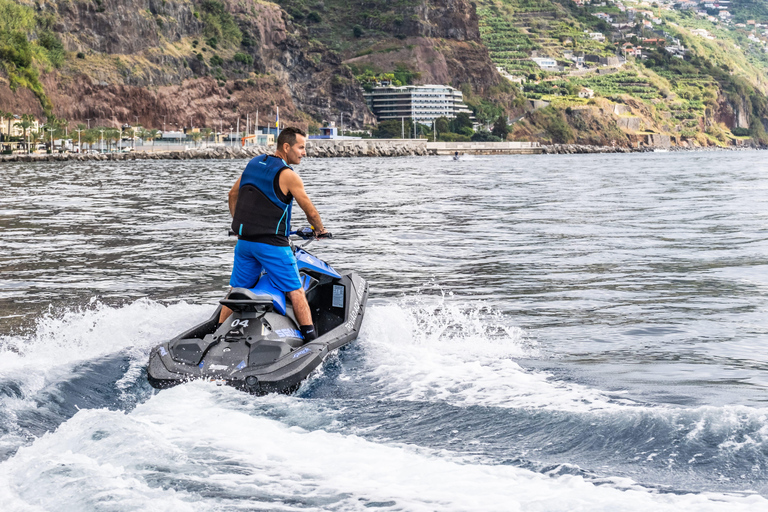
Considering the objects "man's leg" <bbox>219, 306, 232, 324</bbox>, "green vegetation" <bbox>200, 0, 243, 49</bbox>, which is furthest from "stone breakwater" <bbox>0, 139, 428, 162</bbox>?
"man's leg" <bbox>219, 306, 232, 324</bbox>

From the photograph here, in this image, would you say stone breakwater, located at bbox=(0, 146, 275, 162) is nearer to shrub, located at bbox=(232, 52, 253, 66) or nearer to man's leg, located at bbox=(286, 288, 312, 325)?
shrub, located at bbox=(232, 52, 253, 66)

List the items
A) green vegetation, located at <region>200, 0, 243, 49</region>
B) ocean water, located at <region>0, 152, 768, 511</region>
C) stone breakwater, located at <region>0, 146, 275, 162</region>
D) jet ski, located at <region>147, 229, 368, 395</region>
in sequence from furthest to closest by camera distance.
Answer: green vegetation, located at <region>200, 0, 243, 49</region> → stone breakwater, located at <region>0, 146, 275, 162</region> → jet ski, located at <region>147, 229, 368, 395</region> → ocean water, located at <region>0, 152, 768, 511</region>

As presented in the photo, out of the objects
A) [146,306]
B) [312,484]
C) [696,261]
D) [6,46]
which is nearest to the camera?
[312,484]

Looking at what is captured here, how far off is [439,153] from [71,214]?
15199 centimetres

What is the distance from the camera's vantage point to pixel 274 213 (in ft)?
26.9

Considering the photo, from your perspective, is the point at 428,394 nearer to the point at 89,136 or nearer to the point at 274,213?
the point at 274,213

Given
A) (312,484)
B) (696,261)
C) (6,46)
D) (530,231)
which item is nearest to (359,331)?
(312,484)

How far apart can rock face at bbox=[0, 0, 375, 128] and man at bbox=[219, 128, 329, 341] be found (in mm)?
125950

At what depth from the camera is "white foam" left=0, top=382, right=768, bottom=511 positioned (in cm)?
497

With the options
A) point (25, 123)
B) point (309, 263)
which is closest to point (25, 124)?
point (25, 123)

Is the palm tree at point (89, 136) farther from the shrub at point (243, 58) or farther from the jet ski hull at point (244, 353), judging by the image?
the jet ski hull at point (244, 353)

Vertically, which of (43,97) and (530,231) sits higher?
(43,97)

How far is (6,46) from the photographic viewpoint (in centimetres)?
12506

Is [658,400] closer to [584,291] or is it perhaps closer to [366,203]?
[584,291]
